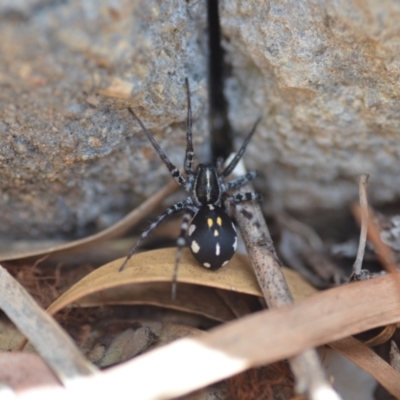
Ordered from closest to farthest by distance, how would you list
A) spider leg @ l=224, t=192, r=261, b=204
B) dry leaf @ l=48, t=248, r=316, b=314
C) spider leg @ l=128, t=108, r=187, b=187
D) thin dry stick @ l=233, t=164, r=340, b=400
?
thin dry stick @ l=233, t=164, r=340, b=400, dry leaf @ l=48, t=248, r=316, b=314, spider leg @ l=128, t=108, r=187, b=187, spider leg @ l=224, t=192, r=261, b=204

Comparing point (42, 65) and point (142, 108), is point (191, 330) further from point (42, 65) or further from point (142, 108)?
point (42, 65)

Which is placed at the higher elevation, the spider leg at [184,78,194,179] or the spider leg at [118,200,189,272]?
the spider leg at [184,78,194,179]

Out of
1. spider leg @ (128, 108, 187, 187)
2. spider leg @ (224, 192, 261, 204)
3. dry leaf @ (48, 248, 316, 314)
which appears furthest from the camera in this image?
spider leg @ (224, 192, 261, 204)

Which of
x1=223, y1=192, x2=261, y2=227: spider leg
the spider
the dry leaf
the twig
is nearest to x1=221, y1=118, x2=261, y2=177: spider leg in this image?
the spider

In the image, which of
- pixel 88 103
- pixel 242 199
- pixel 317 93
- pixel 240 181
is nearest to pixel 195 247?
pixel 242 199

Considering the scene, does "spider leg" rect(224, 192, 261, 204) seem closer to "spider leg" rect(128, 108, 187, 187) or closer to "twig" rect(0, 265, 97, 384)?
"spider leg" rect(128, 108, 187, 187)

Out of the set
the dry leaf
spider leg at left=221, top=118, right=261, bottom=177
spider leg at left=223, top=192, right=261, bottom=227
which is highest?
spider leg at left=221, top=118, right=261, bottom=177

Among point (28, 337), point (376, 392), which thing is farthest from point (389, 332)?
point (28, 337)
